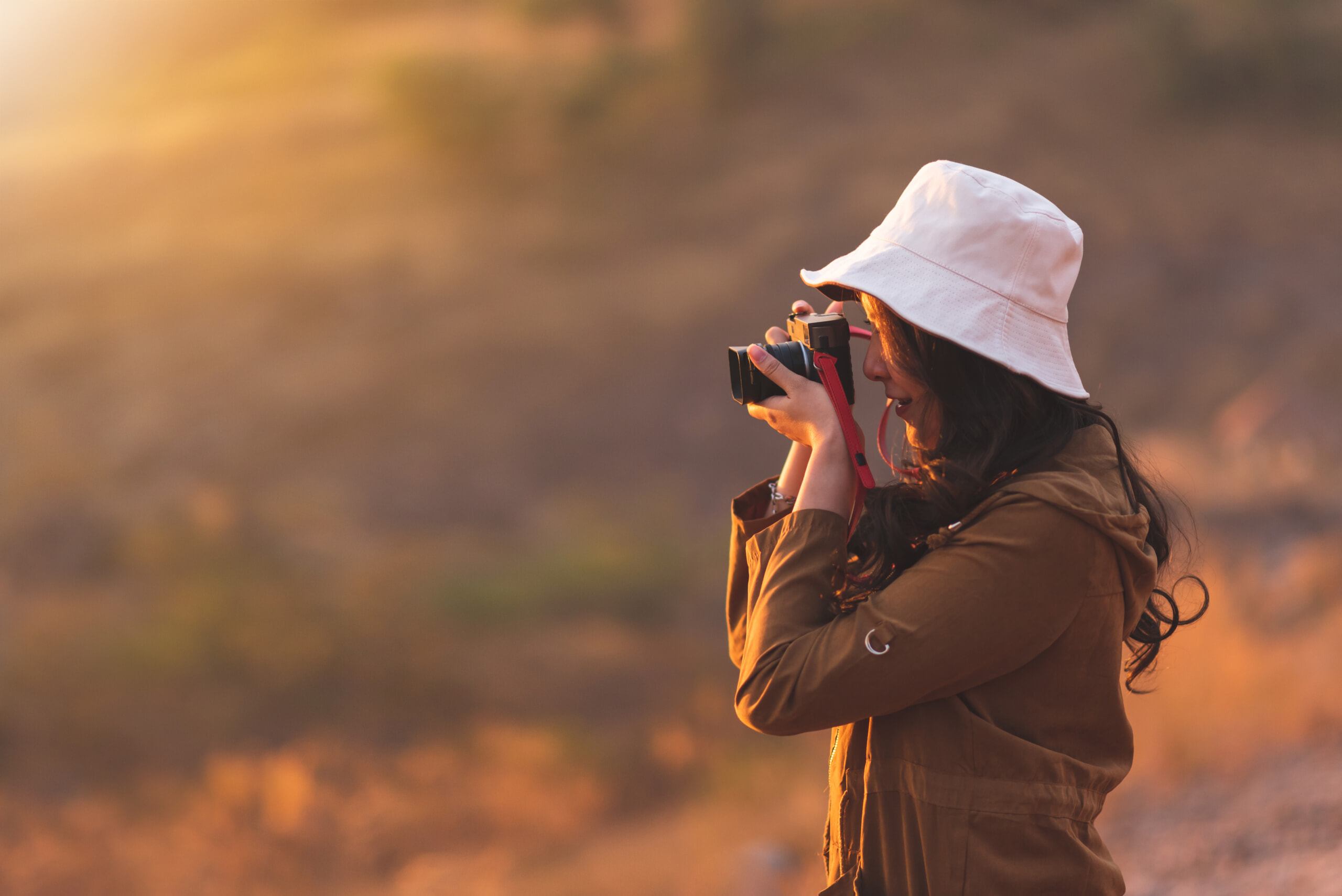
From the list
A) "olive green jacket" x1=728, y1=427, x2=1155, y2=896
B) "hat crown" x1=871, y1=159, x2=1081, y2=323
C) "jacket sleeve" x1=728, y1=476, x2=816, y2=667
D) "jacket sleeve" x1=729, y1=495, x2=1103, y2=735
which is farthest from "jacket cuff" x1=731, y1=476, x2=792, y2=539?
"hat crown" x1=871, y1=159, x2=1081, y2=323

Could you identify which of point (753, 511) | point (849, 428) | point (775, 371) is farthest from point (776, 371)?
point (753, 511)

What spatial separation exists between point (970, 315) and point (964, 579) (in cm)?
30

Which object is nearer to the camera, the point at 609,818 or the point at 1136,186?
the point at 609,818

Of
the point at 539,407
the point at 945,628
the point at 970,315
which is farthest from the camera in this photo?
the point at 539,407

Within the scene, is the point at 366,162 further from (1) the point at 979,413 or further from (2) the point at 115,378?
(1) the point at 979,413

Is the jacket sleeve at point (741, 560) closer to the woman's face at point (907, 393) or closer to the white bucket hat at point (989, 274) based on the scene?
the woman's face at point (907, 393)

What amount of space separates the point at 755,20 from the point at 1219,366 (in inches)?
364

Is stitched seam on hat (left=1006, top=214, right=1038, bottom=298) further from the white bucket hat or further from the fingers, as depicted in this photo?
the fingers

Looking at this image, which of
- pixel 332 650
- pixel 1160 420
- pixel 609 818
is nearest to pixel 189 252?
pixel 332 650

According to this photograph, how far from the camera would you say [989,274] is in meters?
1.22

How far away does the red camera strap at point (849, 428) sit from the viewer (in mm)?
1277

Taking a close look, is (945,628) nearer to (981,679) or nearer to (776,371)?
(981,679)

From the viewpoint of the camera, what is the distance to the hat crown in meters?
1.20

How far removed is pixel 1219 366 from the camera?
10.6 meters
